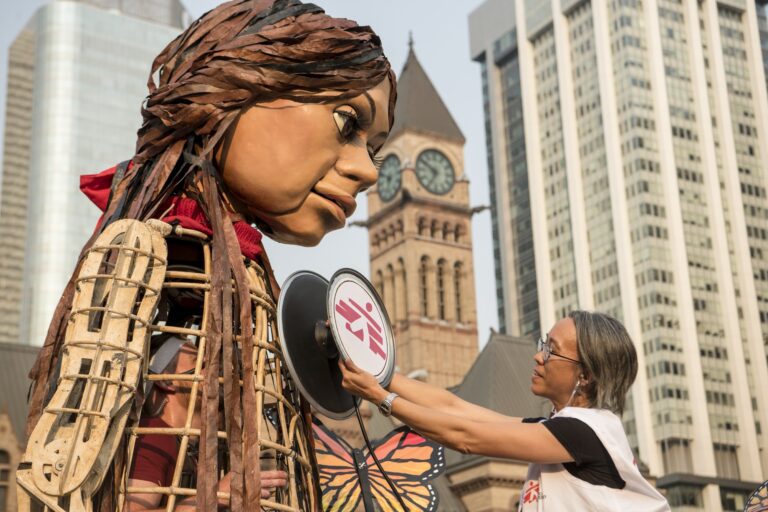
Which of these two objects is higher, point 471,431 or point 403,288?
point 403,288

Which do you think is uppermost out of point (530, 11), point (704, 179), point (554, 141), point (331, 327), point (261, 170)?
point (530, 11)

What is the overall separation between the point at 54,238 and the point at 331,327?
92368mm

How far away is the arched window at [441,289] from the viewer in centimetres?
7094

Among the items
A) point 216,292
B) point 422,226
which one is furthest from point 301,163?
point 422,226

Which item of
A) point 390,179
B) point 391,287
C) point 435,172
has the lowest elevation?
point 391,287

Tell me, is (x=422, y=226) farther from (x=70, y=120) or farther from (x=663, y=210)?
(x=70, y=120)

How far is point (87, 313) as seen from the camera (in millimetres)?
3877

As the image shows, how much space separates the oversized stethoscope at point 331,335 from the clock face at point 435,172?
6574cm

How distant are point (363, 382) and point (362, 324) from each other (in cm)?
24

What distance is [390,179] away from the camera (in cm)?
7150

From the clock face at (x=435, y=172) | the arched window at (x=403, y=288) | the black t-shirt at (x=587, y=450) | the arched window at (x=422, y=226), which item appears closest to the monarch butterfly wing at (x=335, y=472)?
the black t-shirt at (x=587, y=450)

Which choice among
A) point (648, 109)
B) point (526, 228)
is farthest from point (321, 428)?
point (526, 228)

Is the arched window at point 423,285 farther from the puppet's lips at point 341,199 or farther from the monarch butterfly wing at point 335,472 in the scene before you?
the puppet's lips at point 341,199

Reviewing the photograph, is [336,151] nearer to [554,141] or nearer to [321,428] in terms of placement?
[321,428]
